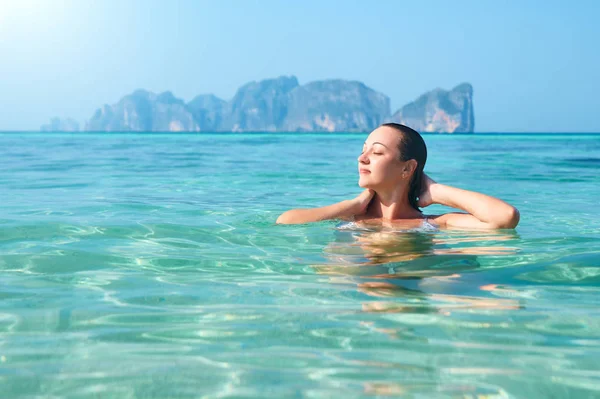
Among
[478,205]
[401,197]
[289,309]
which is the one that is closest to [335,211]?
[401,197]

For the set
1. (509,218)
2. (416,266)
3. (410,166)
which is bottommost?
(416,266)

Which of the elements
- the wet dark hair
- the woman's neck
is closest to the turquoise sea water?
the woman's neck

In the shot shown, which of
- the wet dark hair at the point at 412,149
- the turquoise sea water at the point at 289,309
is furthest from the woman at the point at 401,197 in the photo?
the turquoise sea water at the point at 289,309

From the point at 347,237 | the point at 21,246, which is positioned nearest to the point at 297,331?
the point at 347,237

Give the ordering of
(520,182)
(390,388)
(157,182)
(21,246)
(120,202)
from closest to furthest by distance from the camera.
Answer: (390,388) < (21,246) < (120,202) < (157,182) < (520,182)

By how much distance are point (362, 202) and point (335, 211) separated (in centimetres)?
24

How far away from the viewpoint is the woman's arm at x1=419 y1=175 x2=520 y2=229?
4820 millimetres

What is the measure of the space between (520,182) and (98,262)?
9.31 m

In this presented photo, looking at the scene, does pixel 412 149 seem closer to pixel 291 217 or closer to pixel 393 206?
pixel 393 206

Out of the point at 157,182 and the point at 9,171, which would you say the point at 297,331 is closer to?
the point at 157,182

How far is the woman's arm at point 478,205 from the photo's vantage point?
15.8 ft

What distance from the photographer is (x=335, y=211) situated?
497 centimetres

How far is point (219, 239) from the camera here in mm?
4875

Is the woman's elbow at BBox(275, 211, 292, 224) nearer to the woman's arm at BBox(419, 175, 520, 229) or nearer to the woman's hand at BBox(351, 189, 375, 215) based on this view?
the woman's hand at BBox(351, 189, 375, 215)
